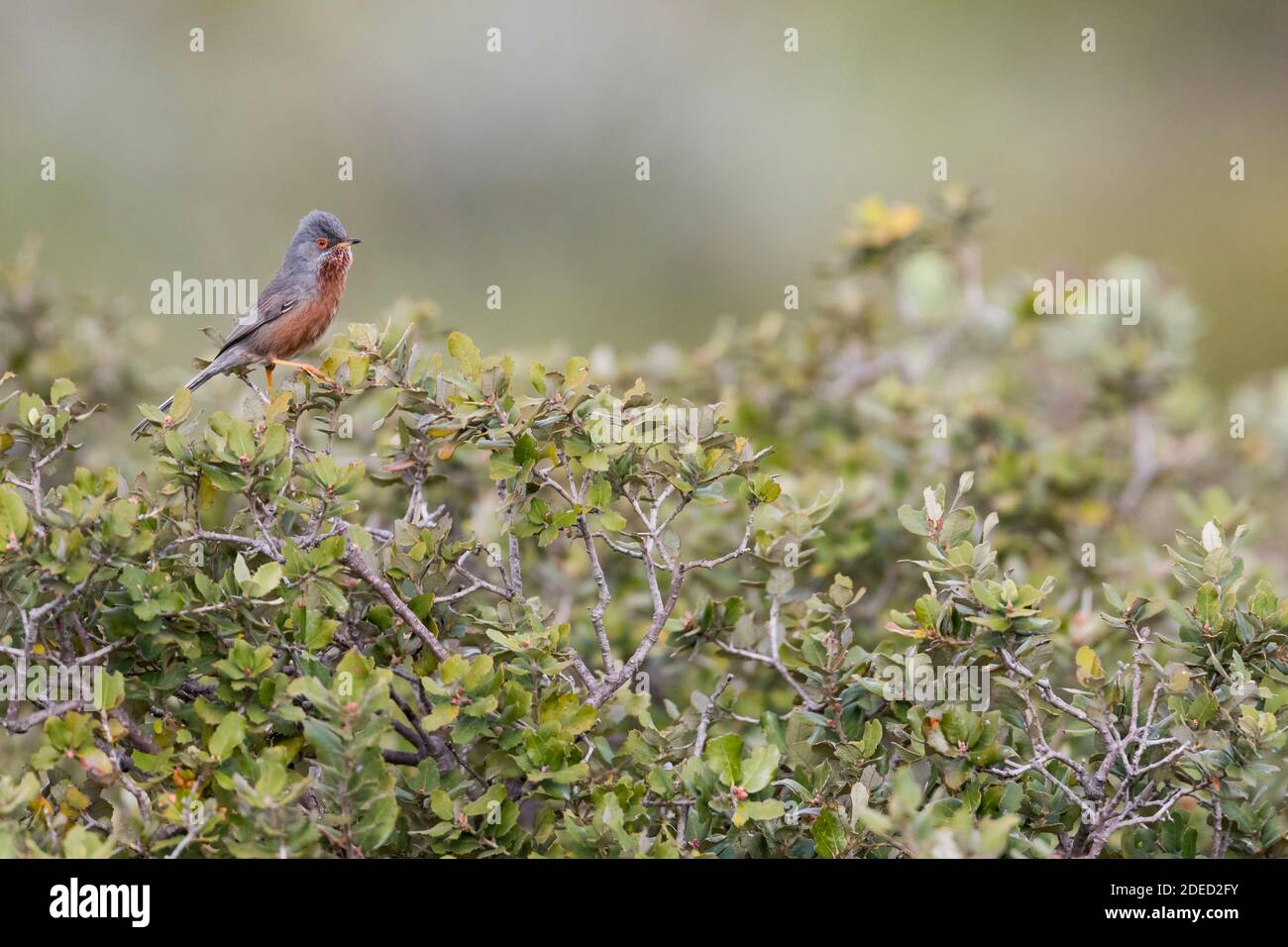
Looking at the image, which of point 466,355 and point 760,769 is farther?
point 466,355

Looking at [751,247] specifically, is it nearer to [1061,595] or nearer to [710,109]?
[710,109]

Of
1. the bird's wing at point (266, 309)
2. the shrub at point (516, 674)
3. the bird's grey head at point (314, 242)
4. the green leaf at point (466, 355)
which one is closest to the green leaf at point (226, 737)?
the shrub at point (516, 674)

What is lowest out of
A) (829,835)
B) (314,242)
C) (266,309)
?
(829,835)

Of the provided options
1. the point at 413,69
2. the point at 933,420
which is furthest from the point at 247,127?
the point at 933,420

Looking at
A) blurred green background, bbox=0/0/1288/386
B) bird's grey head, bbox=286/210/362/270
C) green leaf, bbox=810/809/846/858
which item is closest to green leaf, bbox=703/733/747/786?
green leaf, bbox=810/809/846/858

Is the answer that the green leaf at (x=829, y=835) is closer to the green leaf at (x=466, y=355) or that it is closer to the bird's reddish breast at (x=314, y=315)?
the green leaf at (x=466, y=355)

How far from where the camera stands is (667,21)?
49.9 ft

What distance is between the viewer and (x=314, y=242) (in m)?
4.18

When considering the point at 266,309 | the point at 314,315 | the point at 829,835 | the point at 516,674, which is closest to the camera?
the point at 829,835

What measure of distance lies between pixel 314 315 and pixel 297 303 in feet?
0.24

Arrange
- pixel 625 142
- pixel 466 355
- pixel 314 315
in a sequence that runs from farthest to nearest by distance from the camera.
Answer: pixel 625 142, pixel 314 315, pixel 466 355

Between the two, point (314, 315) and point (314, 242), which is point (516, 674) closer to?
point (314, 315)

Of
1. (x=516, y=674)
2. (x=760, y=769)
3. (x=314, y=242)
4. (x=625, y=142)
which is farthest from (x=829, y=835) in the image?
(x=625, y=142)
